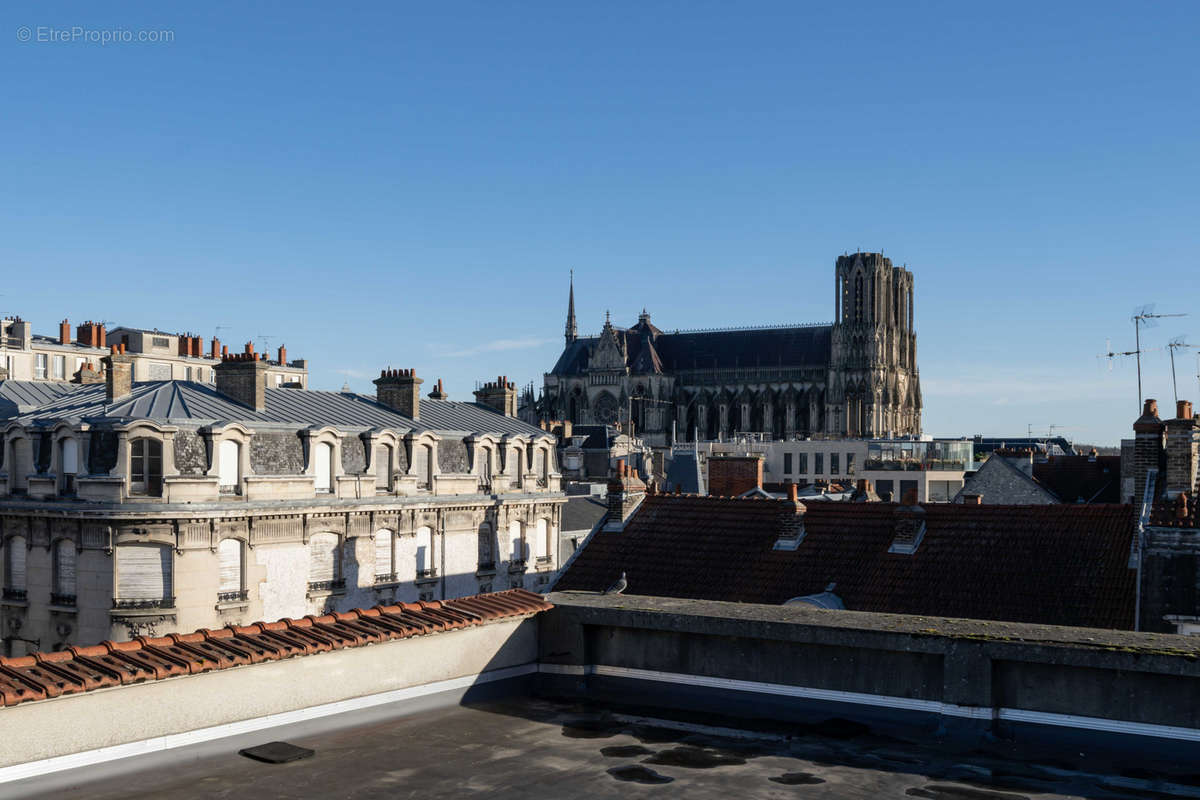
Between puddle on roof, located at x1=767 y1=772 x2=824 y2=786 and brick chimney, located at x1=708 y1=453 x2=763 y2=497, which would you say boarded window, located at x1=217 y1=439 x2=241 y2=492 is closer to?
brick chimney, located at x1=708 y1=453 x2=763 y2=497

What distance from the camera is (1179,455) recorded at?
72.8ft

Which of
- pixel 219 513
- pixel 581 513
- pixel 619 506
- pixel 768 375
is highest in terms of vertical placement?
pixel 768 375

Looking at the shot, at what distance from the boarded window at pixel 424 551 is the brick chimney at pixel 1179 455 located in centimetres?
1993

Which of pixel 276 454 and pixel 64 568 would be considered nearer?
pixel 64 568

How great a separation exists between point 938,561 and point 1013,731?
1184cm

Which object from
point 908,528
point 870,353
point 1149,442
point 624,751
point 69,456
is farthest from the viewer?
point 870,353

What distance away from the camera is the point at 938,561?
67.2 ft

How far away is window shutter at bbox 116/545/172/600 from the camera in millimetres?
25812

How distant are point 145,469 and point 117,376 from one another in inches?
200

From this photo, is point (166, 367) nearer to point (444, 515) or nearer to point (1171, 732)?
point (444, 515)

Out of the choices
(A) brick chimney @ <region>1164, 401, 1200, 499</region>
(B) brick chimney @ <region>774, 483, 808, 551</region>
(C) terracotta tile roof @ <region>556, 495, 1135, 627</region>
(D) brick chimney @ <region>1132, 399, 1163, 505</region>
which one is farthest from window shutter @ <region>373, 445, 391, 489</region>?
(A) brick chimney @ <region>1164, 401, 1200, 499</region>

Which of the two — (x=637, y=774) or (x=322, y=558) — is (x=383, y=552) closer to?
(x=322, y=558)

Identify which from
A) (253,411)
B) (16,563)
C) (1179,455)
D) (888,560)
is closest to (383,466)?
(253,411)

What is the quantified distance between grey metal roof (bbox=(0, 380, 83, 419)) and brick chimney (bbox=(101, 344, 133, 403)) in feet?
13.4
